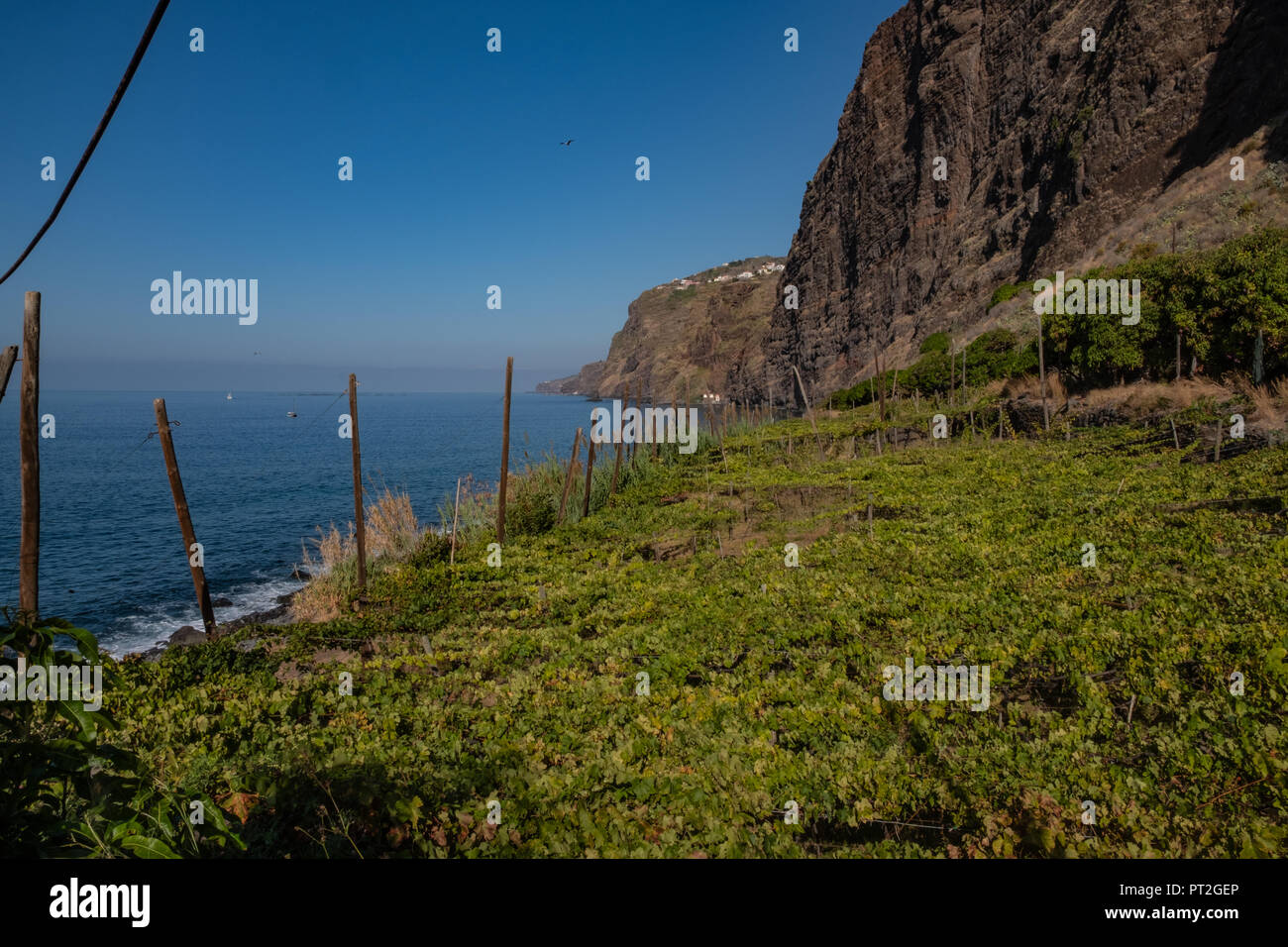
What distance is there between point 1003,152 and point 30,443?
2121 inches

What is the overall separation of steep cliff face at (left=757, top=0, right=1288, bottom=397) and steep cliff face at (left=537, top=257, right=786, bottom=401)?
17107 millimetres

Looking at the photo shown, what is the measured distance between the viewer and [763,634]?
760 cm

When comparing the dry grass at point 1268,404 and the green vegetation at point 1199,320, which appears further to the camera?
the green vegetation at point 1199,320

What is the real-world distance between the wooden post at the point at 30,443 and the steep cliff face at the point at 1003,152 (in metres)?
31.5

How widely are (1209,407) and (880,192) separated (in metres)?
52.2

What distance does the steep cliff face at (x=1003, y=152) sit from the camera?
2889 centimetres

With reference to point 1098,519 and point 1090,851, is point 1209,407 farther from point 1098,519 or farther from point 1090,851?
point 1090,851

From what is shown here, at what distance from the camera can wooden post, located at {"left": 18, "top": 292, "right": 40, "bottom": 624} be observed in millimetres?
5926

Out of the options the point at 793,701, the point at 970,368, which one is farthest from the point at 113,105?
the point at 970,368

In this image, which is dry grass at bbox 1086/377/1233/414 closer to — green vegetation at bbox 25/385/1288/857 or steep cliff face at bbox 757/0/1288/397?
green vegetation at bbox 25/385/1288/857

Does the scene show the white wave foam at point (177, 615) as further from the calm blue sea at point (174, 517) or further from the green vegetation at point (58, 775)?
the green vegetation at point (58, 775)

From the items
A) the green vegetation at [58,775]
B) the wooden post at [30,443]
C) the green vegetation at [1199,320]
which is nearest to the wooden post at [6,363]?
the wooden post at [30,443]

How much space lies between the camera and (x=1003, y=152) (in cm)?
4497
